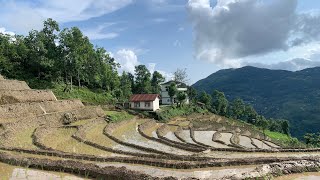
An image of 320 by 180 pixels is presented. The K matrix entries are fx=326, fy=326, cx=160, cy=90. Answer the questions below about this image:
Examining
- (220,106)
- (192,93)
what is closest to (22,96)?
(192,93)

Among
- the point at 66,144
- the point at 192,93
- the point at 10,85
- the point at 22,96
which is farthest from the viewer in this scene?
the point at 192,93

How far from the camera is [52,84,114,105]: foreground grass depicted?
68113 millimetres

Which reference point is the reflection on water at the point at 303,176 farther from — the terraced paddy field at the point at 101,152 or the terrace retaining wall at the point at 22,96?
the terrace retaining wall at the point at 22,96

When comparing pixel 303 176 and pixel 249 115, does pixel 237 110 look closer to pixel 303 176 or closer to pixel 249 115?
pixel 249 115

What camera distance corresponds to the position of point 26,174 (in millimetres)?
19469

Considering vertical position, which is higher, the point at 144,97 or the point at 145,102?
the point at 144,97

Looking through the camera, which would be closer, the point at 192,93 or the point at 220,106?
the point at 220,106

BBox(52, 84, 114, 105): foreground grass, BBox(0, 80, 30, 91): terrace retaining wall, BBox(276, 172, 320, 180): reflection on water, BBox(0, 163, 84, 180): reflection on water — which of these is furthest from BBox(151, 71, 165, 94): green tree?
BBox(276, 172, 320, 180): reflection on water

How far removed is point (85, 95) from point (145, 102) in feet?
46.7

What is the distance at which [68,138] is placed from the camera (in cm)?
3591

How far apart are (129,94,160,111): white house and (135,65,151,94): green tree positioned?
2395 cm

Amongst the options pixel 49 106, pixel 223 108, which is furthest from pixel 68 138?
pixel 223 108

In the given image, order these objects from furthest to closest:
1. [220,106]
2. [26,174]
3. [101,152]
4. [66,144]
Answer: [220,106] → [66,144] → [101,152] → [26,174]

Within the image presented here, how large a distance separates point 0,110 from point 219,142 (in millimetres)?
30120
